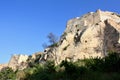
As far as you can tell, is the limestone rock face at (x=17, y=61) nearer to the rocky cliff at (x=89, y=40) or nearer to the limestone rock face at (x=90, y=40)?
the rocky cliff at (x=89, y=40)

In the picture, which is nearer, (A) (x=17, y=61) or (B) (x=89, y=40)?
(B) (x=89, y=40)

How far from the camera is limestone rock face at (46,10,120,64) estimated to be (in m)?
57.7

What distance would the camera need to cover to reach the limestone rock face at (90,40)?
57.7m

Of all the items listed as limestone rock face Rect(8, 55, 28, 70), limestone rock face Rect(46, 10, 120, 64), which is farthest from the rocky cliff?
limestone rock face Rect(8, 55, 28, 70)

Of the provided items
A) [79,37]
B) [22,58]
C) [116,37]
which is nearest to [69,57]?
[79,37]

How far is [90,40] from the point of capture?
61062 mm

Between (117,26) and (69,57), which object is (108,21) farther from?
(69,57)

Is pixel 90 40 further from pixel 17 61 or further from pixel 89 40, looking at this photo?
pixel 17 61

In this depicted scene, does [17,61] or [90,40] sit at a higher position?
[90,40]

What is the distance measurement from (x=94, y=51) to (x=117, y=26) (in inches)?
256

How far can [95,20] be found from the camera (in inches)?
2665

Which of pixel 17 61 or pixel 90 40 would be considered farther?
pixel 17 61

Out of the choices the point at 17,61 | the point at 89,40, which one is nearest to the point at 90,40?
the point at 89,40

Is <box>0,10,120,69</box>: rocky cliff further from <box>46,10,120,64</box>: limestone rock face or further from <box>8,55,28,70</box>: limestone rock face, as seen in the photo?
<box>8,55,28,70</box>: limestone rock face
